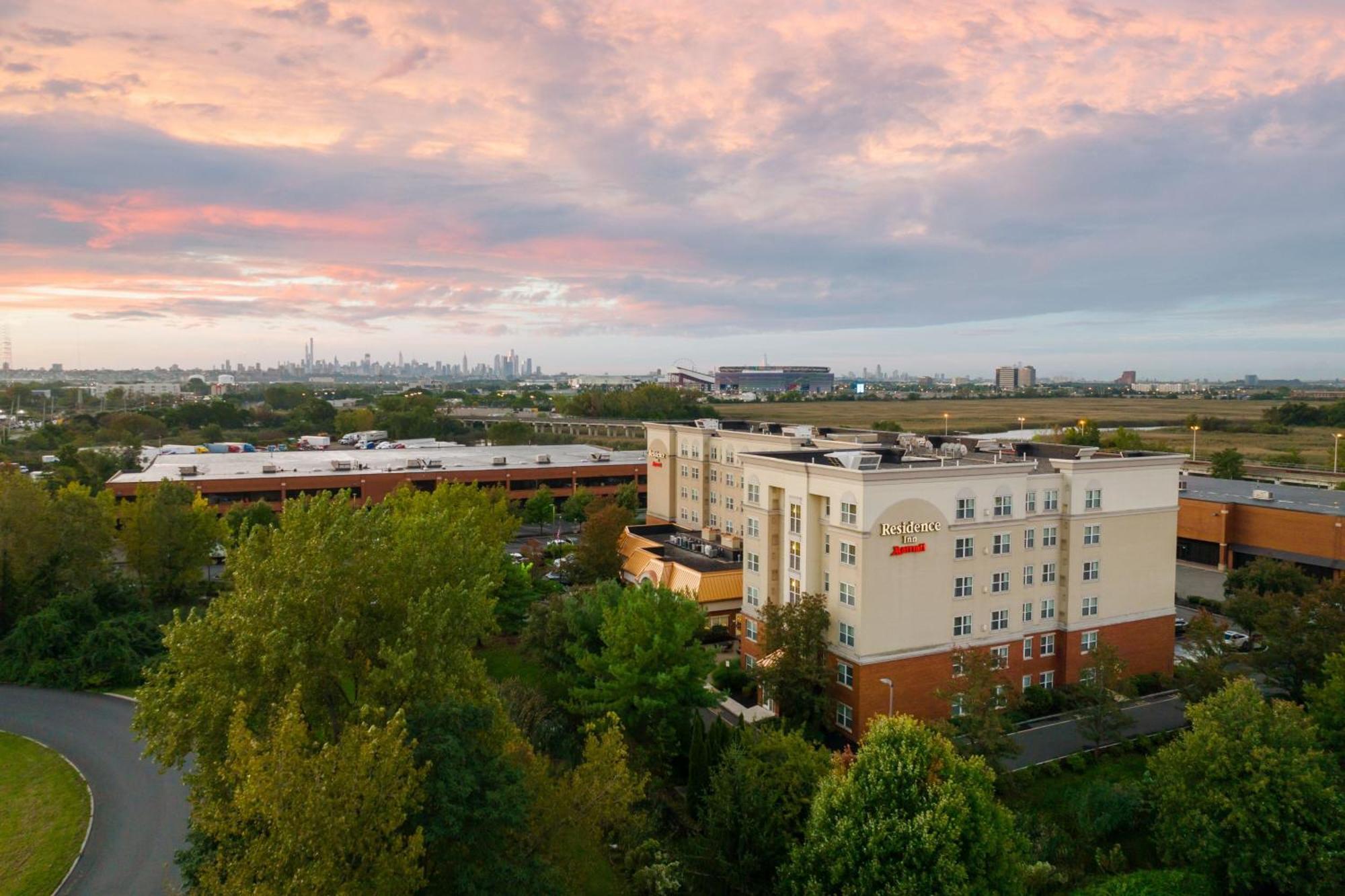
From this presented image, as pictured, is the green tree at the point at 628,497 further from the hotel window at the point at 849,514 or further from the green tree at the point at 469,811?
the green tree at the point at 469,811

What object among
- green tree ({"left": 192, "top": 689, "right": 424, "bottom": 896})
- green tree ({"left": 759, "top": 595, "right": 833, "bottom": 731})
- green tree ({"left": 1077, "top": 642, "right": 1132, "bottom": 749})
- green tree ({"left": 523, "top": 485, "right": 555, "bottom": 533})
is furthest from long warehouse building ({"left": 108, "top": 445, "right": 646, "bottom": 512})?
green tree ({"left": 192, "top": 689, "right": 424, "bottom": 896})

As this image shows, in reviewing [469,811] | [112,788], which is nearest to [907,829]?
[469,811]

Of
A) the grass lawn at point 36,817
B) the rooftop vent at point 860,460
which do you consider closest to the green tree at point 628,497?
the rooftop vent at point 860,460

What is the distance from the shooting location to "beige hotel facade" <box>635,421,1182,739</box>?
31.2 m

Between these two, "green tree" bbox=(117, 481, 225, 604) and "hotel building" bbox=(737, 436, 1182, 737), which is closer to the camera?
"hotel building" bbox=(737, 436, 1182, 737)

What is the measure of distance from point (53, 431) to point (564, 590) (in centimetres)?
10579

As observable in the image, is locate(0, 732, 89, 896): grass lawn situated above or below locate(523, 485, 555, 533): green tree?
below

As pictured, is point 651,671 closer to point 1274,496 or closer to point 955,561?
point 955,561

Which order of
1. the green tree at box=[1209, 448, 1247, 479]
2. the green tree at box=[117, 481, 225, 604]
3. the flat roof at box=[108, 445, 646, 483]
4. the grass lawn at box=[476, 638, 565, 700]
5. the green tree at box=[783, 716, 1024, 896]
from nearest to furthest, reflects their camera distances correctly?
the green tree at box=[783, 716, 1024, 896] < the grass lawn at box=[476, 638, 565, 700] < the green tree at box=[117, 481, 225, 604] < the flat roof at box=[108, 445, 646, 483] < the green tree at box=[1209, 448, 1247, 479]

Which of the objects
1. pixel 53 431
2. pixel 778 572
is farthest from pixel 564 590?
pixel 53 431

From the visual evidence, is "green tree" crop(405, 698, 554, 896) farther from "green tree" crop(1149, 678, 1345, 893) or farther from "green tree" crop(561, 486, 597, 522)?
"green tree" crop(561, 486, 597, 522)

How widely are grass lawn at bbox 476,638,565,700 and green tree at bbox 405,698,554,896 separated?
16588 mm

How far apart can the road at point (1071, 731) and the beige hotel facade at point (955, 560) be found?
6.85 feet

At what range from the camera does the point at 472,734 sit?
18.8 metres
